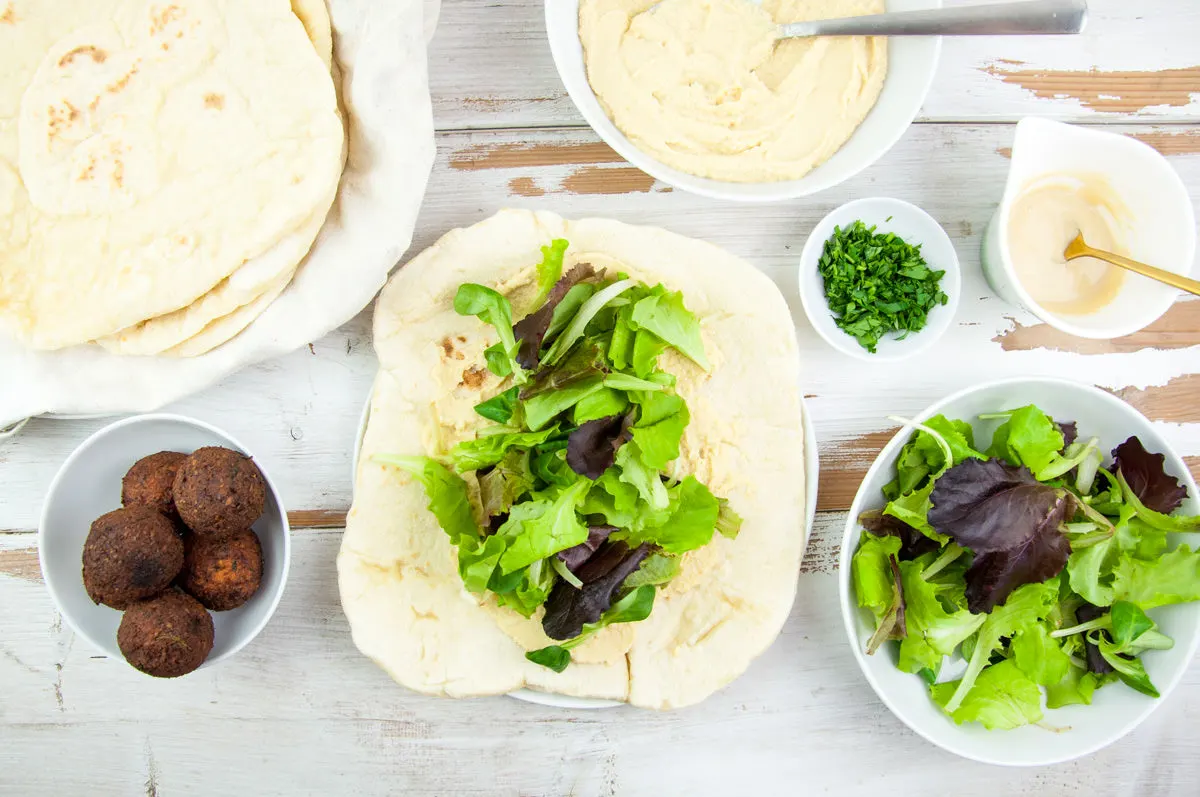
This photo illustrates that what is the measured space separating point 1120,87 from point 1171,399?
737 mm

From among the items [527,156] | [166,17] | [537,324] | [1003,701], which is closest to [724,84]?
[527,156]

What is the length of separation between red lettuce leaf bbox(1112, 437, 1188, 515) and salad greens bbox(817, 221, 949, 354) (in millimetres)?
465

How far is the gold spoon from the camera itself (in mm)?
1694

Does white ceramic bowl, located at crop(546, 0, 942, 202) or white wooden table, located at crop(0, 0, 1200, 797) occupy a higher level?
white ceramic bowl, located at crop(546, 0, 942, 202)

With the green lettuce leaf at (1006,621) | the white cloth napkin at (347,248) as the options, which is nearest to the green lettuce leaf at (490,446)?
the white cloth napkin at (347,248)

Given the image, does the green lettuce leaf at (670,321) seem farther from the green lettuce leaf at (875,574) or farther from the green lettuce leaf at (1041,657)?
the green lettuce leaf at (1041,657)

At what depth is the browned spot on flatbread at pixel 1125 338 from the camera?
1988 millimetres

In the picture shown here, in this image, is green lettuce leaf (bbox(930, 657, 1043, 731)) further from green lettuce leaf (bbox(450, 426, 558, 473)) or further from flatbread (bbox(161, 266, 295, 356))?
flatbread (bbox(161, 266, 295, 356))

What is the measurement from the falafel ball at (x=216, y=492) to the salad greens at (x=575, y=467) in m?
0.25

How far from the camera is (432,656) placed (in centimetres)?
172

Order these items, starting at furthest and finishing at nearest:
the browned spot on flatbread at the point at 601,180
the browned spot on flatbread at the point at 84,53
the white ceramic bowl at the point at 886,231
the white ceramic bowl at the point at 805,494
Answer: the browned spot on flatbread at the point at 601,180
the white ceramic bowl at the point at 886,231
the white ceramic bowl at the point at 805,494
the browned spot on flatbread at the point at 84,53

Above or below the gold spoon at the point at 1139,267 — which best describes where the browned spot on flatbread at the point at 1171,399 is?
below

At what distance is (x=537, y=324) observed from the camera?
1.66 meters

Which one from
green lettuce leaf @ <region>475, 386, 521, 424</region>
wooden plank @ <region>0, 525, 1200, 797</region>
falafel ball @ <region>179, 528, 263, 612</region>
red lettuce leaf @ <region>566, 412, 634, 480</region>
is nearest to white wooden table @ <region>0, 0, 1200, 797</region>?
wooden plank @ <region>0, 525, 1200, 797</region>
